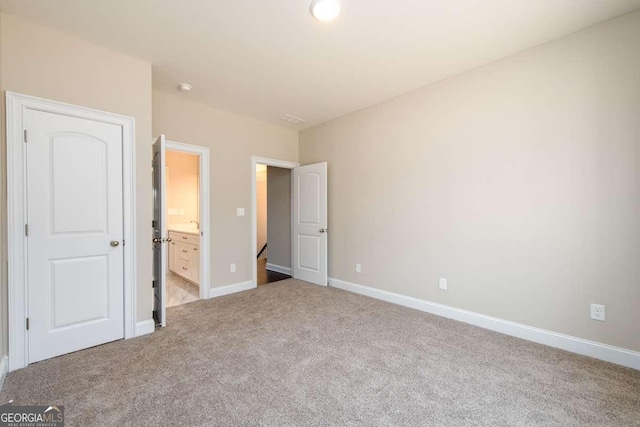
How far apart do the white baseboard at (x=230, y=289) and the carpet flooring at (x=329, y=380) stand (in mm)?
948

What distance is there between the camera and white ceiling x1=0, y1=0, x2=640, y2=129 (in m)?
1.99

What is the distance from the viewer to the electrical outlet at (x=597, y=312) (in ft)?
7.20

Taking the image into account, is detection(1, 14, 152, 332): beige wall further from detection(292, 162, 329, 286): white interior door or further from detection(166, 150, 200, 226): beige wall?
detection(166, 150, 200, 226): beige wall

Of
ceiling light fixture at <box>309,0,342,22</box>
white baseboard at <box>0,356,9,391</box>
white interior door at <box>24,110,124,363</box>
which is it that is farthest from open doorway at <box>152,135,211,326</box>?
ceiling light fixture at <box>309,0,342,22</box>

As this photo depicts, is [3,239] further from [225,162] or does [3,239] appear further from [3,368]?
[225,162]

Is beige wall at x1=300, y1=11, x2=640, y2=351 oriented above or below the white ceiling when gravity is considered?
below

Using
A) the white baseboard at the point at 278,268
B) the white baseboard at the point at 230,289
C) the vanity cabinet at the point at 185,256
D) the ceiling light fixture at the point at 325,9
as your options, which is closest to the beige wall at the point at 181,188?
the vanity cabinet at the point at 185,256

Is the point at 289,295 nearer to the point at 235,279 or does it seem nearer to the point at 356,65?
the point at 235,279

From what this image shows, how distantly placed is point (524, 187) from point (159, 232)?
11.9ft

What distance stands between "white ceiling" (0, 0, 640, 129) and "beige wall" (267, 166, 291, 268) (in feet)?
8.15

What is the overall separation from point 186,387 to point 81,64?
2724 millimetres

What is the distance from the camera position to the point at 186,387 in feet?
6.05

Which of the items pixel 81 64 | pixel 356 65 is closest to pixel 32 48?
pixel 81 64

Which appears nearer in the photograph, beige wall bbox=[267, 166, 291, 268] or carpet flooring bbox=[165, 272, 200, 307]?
carpet flooring bbox=[165, 272, 200, 307]
